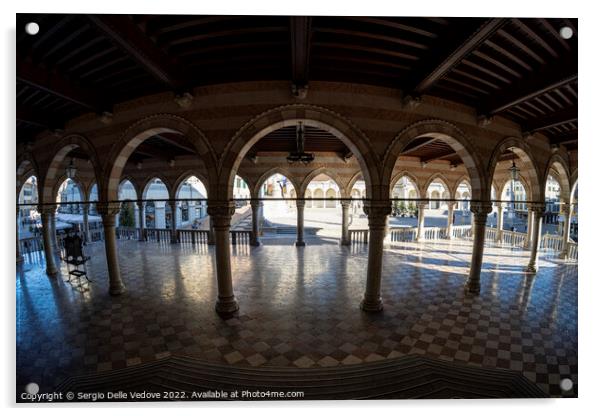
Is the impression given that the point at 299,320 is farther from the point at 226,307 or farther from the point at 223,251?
the point at 223,251

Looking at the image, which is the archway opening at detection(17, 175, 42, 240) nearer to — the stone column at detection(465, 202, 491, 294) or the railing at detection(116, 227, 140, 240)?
the railing at detection(116, 227, 140, 240)

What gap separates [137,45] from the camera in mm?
3371

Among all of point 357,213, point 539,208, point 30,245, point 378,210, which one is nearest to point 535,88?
point 378,210

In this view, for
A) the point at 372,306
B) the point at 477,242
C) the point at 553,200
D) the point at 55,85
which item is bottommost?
the point at 372,306

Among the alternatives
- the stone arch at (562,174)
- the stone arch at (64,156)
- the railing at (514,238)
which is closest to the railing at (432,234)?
the railing at (514,238)

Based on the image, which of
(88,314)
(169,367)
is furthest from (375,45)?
(88,314)

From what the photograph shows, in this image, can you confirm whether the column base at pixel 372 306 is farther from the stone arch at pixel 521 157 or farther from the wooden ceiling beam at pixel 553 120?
the wooden ceiling beam at pixel 553 120

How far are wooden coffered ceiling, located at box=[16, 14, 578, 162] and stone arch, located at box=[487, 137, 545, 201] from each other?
123 centimetres

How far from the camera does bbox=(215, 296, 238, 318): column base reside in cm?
524

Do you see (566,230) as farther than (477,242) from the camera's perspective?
Yes

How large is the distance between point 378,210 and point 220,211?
3.40m

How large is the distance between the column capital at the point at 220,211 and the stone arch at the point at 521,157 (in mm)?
6480

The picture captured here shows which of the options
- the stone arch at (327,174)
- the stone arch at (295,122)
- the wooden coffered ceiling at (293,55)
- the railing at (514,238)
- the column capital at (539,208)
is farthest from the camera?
the railing at (514,238)

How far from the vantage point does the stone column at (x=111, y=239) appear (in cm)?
601
